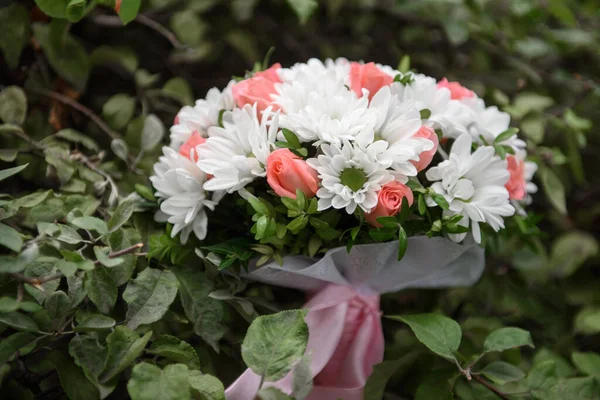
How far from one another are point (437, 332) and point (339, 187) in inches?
8.6

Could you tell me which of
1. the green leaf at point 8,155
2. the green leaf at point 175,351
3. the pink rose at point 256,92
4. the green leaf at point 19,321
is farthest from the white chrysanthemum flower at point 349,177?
the green leaf at point 8,155

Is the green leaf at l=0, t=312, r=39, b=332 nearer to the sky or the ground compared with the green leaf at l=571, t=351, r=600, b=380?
nearer to the sky

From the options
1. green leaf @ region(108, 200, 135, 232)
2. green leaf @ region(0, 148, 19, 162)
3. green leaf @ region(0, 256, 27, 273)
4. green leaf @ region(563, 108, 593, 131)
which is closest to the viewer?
green leaf @ region(0, 256, 27, 273)

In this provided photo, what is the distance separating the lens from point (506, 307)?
0.94 m

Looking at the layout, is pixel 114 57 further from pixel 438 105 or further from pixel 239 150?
pixel 438 105

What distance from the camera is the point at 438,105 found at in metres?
0.64

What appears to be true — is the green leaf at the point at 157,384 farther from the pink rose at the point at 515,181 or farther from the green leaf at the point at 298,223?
the pink rose at the point at 515,181

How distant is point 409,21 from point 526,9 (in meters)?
0.22

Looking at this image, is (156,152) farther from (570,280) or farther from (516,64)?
(570,280)

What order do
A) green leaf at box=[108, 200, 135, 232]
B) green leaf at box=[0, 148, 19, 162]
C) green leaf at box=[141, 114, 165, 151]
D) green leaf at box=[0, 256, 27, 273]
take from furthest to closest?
green leaf at box=[141, 114, 165, 151]
green leaf at box=[0, 148, 19, 162]
green leaf at box=[108, 200, 135, 232]
green leaf at box=[0, 256, 27, 273]

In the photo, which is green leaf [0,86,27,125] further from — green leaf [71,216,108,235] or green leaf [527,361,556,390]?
green leaf [527,361,556,390]

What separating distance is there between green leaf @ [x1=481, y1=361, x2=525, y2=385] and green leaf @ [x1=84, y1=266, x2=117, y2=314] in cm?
44

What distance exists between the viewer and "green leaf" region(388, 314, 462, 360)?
0.60 m

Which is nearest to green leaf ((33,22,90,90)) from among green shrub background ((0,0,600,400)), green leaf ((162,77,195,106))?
green shrub background ((0,0,600,400))
